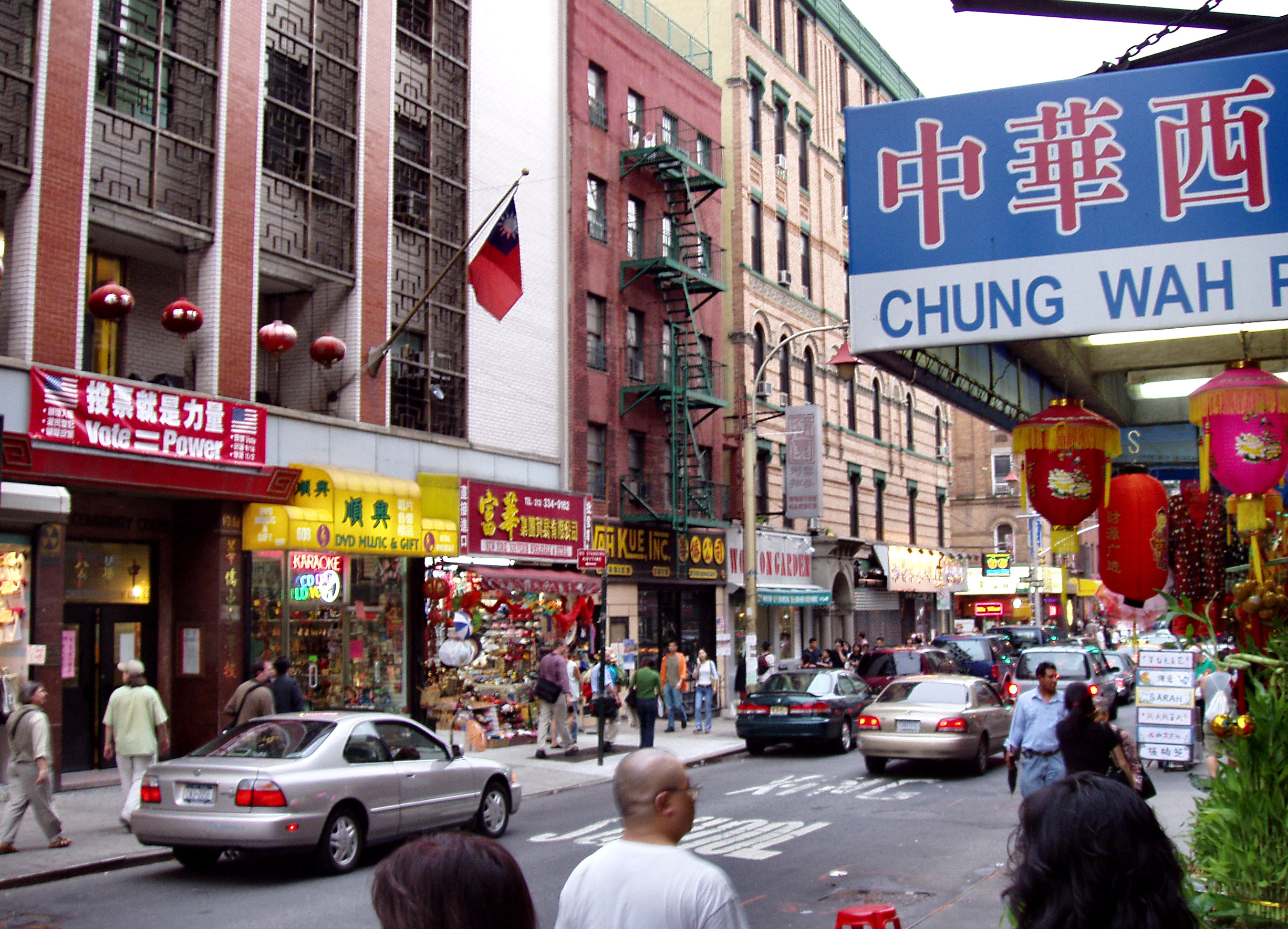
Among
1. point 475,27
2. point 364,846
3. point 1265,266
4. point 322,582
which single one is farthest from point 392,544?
point 1265,266

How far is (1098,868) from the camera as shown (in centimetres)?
282

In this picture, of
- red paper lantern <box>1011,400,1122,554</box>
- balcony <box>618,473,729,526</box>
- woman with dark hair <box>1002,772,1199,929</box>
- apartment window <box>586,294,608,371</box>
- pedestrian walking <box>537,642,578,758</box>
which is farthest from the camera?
balcony <box>618,473,729,526</box>

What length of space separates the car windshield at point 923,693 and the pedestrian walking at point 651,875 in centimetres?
1494

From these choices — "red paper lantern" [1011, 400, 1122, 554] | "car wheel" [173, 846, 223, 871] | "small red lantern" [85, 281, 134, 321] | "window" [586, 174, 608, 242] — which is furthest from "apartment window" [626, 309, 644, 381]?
"red paper lantern" [1011, 400, 1122, 554]

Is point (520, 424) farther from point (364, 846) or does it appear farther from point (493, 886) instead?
point (493, 886)

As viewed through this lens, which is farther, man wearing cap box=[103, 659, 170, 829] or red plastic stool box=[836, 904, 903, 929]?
man wearing cap box=[103, 659, 170, 829]

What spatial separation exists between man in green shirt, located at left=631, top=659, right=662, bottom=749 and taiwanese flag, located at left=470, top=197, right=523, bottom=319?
6662mm

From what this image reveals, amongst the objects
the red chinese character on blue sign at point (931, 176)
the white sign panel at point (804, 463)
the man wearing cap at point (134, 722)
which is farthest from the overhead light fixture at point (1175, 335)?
the white sign panel at point (804, 463)

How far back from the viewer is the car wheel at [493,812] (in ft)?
43.6

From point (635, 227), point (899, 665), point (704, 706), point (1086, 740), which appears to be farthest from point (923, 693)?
point (635, 227)

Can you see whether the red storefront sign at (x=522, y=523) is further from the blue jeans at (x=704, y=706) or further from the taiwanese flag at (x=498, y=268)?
the blue jeans at (x=704, y=706)

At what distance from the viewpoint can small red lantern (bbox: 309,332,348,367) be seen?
20016mm

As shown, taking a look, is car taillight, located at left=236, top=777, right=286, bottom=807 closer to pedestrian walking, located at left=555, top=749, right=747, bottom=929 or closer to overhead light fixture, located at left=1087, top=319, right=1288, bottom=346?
pedestrian walking, located at left=555, top=749, right=747, bottom=929

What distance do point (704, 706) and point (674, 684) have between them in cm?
92
